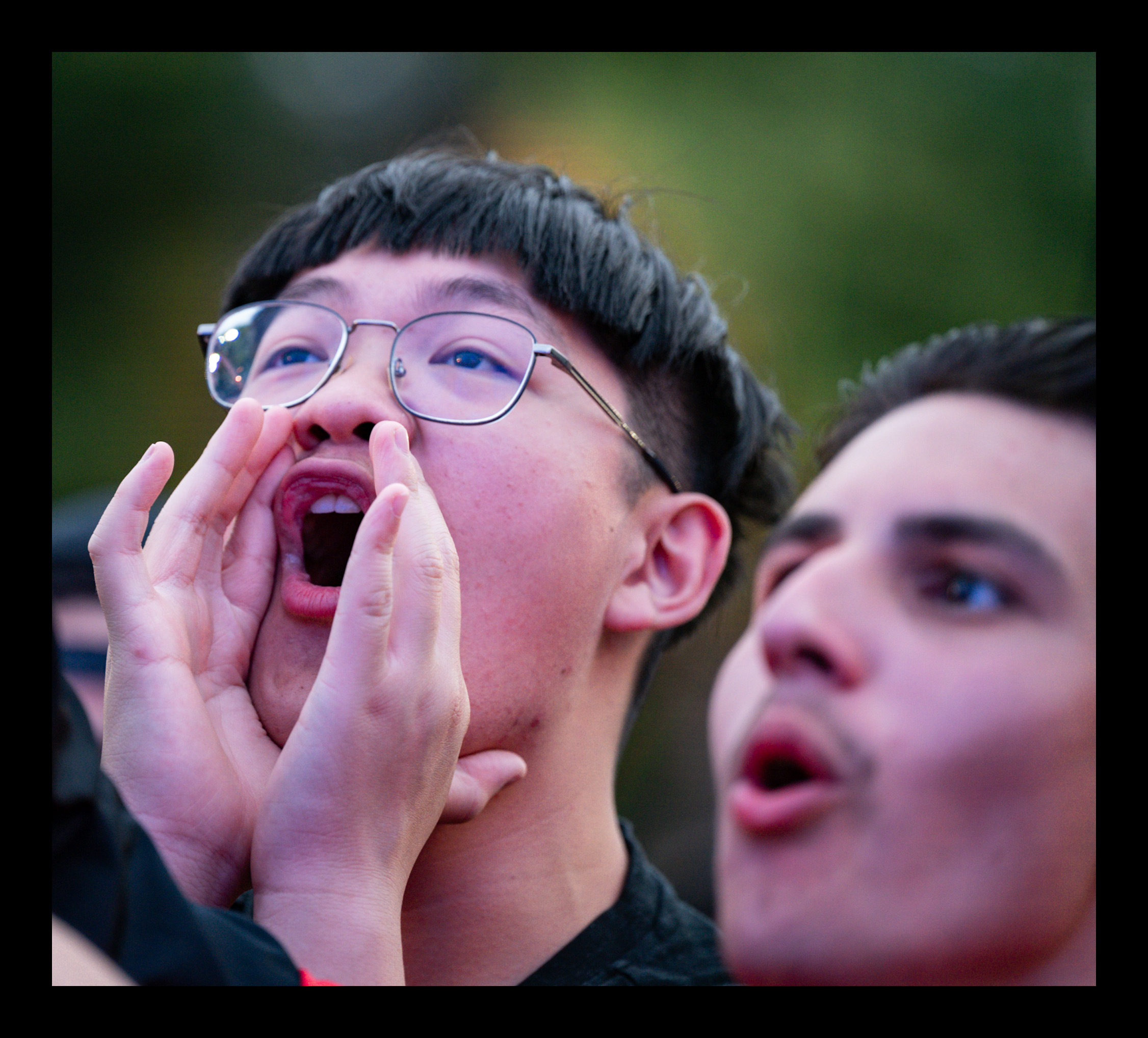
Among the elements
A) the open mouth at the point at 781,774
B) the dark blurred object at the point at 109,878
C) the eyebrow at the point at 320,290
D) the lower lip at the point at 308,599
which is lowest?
the dark blurred object at the point at 109,878

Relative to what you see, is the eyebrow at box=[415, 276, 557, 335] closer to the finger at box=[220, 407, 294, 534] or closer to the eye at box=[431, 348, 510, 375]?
the eye at box=[431, 348, 510, 375]

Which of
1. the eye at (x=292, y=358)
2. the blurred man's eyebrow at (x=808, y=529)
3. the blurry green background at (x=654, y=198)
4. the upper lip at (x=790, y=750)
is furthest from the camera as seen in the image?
the blurry green background at (x=654, y=198)

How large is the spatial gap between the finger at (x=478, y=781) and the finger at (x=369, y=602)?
0.27m

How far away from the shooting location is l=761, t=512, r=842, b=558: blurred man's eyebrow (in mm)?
1514

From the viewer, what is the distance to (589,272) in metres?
1.79

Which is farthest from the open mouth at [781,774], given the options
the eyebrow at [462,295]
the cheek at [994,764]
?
the eyebrow at [462,295]

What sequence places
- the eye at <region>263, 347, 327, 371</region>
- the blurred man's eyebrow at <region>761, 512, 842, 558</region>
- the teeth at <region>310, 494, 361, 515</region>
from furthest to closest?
the eye at <region>263, 347, 327, 371</region> → the teeth at <region>310, 494, 361, 515</region> → the blurred man's eyebrow at <region>761, 512, 842, 558</region>

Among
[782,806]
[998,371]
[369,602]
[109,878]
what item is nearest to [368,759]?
[369,602]

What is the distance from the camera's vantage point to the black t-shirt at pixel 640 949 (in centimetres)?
162

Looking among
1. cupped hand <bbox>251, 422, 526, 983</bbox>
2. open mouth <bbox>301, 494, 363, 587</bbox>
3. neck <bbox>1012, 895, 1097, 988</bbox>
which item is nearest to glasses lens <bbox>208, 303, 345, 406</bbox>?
open mouth <bbox>301, 494, 363, 587</bbox>

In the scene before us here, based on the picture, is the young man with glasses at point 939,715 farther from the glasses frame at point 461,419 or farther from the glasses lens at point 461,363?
the glasses lens at point 461,363

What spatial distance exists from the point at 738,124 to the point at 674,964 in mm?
2090

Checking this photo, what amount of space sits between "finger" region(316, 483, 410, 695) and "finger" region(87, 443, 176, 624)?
34cm

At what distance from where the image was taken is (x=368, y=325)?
1691mm
